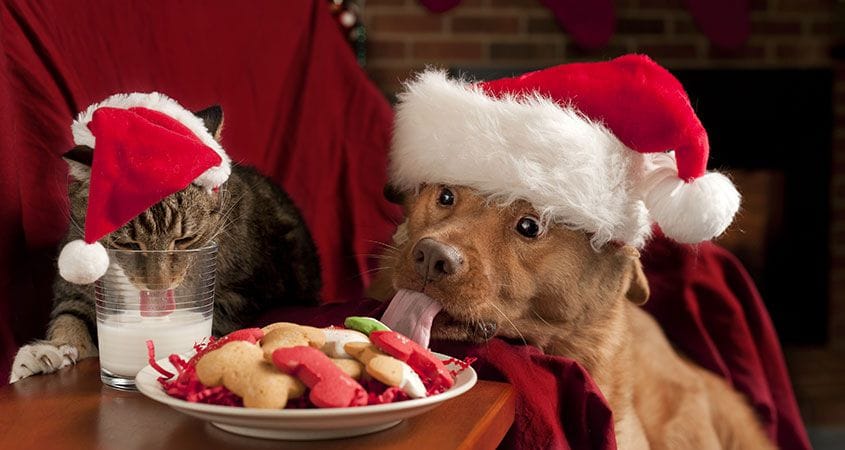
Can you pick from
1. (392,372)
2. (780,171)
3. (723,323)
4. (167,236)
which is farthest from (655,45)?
(392,372)

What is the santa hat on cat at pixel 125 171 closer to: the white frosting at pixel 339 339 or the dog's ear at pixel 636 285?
Answer: the white frosting at pixel 339 339

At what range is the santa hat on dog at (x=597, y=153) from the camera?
3.93ft

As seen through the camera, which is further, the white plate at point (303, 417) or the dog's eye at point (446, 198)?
the dog's eye at point (446, 198)

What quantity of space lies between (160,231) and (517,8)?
214cm

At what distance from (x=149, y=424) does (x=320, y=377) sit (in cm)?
22

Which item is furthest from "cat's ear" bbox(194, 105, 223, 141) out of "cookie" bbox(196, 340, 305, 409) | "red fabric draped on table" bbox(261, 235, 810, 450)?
"red fabric draped on table" bbox(261, 235, 810, 450)

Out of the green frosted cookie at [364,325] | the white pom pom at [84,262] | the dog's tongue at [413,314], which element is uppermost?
the white pom pom at [84,262]

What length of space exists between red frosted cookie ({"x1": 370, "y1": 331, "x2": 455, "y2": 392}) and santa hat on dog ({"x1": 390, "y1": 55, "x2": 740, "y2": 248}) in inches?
14.7

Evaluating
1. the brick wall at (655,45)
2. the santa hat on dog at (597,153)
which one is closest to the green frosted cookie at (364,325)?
the santa hat on dog at (597,153)

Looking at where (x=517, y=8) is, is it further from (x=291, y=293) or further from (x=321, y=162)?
(x=291, y=293)

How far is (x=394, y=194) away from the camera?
1474 mm

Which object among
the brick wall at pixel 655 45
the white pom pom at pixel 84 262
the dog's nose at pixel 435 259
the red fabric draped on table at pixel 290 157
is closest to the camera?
the white pom pom at pixel 84 262

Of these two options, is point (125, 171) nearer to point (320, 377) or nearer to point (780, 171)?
point (320, 377)

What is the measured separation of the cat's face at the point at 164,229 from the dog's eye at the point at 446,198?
1.08 ft
